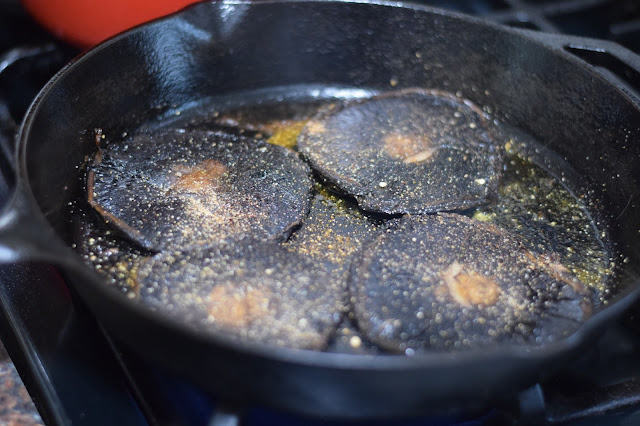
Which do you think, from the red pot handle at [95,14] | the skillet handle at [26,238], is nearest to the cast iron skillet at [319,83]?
the skillet handle at [26,238]

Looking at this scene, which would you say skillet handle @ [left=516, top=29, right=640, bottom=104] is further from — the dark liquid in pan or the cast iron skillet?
the dark liquid in pan

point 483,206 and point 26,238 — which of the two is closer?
point 26,238

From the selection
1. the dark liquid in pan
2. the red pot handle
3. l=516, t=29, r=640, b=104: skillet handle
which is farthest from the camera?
the red pot handle

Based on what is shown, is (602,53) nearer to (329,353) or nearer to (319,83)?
(319,83)

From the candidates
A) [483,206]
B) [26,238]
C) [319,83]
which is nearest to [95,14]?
[319,83]

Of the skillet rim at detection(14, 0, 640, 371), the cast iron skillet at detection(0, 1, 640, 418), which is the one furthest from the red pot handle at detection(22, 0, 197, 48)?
the skillet rim at detection(14, 0, 640, 371)
